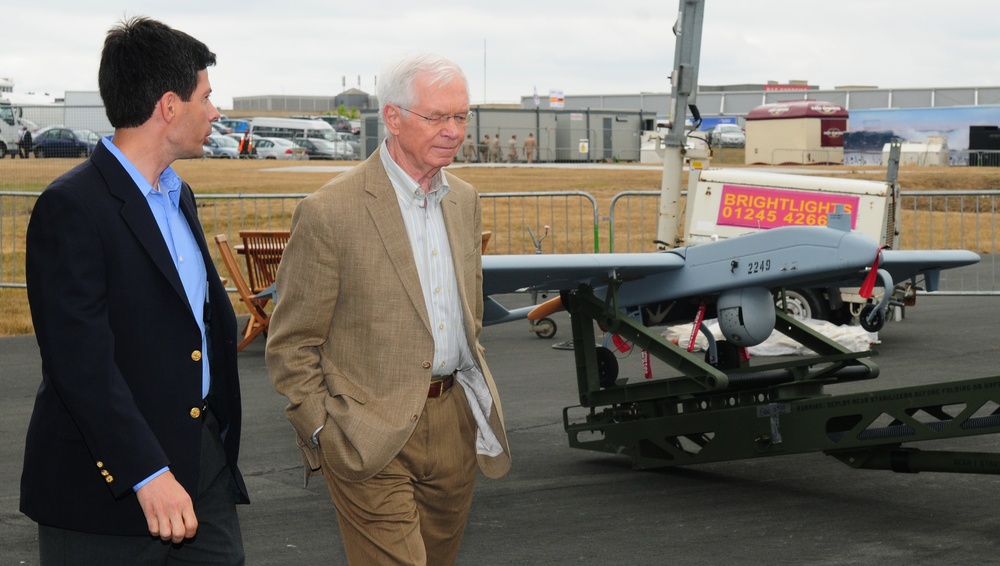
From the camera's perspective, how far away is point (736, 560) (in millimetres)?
5789

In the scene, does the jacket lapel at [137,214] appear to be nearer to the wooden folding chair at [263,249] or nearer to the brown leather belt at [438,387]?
the brown leather belt at [438,387]

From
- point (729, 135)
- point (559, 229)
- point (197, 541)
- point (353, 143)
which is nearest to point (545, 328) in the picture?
point (559, 229)

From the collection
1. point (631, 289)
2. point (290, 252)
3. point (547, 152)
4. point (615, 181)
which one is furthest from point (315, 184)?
point (290, 252)

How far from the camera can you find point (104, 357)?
274 centimetres

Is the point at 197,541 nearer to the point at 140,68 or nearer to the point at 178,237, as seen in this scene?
the point at 178,237

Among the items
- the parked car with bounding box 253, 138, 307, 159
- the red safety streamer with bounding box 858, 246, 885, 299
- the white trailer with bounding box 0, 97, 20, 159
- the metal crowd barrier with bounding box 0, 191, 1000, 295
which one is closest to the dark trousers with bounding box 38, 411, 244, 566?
the red safety streamer with bounding box 858, 246, 885, 299

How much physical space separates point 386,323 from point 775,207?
351 inches

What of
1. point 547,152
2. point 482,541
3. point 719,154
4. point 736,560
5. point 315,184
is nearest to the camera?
point 736,560

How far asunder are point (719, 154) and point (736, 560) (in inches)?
2139

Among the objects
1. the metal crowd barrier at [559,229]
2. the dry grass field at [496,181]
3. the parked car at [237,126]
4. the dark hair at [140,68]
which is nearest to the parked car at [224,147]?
the dry grass field at [496,181]

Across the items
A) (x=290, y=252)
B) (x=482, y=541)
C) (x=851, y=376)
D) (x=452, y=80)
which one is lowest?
(x=482, y=541)

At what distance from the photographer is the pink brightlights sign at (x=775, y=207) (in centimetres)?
1171

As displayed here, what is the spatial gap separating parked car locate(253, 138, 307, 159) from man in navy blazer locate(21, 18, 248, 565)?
177 ft

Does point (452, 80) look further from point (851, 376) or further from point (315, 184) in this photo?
point (315, 184)
